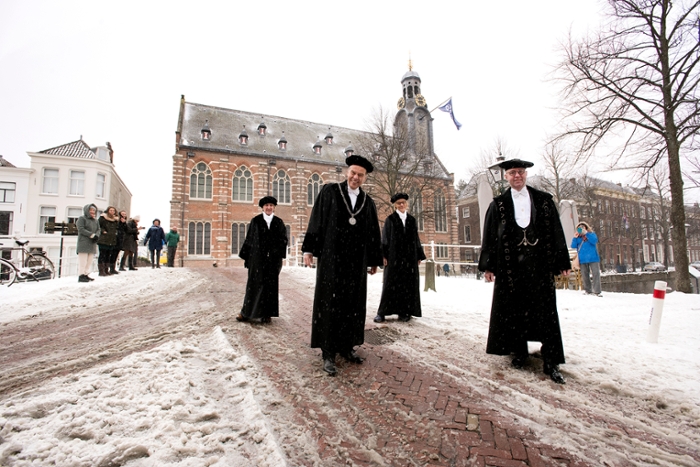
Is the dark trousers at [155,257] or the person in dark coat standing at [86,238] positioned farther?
the dark trousers at [155,257]

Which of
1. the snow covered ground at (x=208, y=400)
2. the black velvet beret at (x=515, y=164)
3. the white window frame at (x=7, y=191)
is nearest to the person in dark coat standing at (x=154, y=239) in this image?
the snow covered ground at (x=208, y=400)

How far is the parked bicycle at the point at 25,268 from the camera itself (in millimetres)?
7902

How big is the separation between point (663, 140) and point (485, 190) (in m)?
7.39

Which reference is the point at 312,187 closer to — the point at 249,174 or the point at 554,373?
the point at 249,174

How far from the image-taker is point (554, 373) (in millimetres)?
2846

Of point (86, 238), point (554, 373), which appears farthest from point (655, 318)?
point (86, 238)

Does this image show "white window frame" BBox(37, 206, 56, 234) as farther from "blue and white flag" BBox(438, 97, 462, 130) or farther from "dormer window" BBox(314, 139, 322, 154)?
"blue and white flag" BBox(438, 97, 462, 130)

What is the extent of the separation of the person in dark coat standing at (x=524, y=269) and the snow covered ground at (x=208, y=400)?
0.35 meters

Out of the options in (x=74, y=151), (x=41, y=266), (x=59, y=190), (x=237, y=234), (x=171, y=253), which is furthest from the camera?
(x=74, y=151)

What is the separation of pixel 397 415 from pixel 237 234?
87.5 feet


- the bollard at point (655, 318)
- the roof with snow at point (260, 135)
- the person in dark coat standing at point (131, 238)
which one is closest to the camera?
the bollard at point (655, 318)

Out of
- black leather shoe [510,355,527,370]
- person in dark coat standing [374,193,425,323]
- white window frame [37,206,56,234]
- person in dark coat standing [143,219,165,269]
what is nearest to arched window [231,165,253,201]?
person in dark coat standing [143,219,165,269]

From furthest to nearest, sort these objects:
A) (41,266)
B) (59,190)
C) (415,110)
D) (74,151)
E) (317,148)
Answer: (415,110) → (317,148) → (74,151) → (59,190) → (41,266)

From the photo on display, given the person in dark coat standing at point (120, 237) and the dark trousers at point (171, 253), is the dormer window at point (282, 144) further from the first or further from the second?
the person in dark coat standing at point (120, 237)
